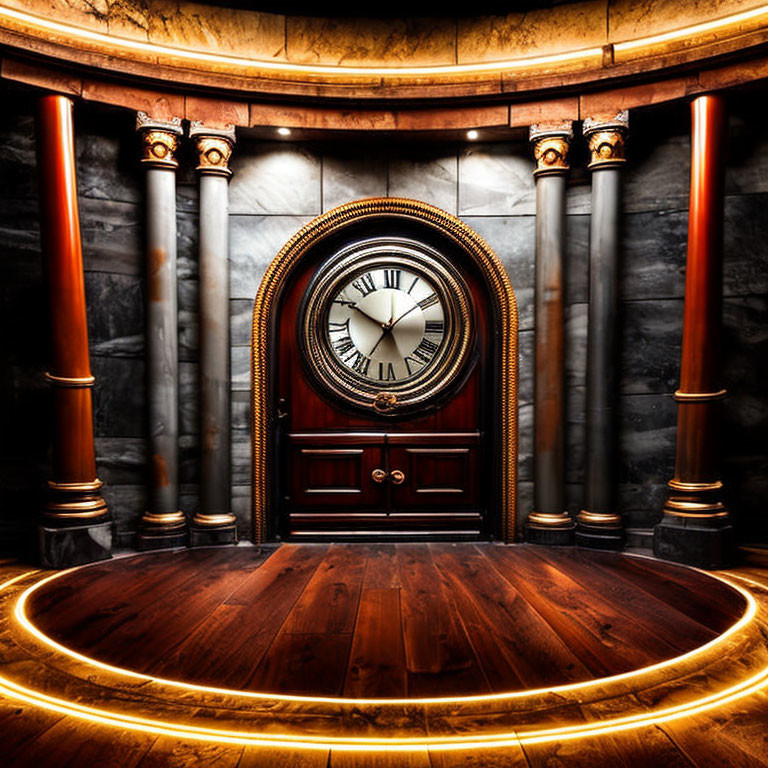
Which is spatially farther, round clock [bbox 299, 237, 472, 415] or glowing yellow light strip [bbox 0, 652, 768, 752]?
round clock [bbox 299, 237, 472, 415]

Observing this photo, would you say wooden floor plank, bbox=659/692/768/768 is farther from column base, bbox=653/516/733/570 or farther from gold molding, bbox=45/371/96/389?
gold molding, bbox=45/371/96/389

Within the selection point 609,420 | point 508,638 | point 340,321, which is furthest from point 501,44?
point 508,638

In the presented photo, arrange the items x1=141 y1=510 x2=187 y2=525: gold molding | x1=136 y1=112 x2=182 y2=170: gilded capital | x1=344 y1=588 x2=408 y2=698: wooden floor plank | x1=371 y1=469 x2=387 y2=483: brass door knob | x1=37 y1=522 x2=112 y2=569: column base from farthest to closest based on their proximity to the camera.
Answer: x1=371 y1=469 x2=387 y2=483: brass door knob → x1=141 y1=510 x2=187 y2=525: gold molding → x1=136 y1=112 x2=182 y2=170: gilded capital → x1=37 y1=522 x2=112 y2=569: column base → x1=344 y1=588 x2=408 y2=698: wooden floor plank

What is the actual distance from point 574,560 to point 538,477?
711mm

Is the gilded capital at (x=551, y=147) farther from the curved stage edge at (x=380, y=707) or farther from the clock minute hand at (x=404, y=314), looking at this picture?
the curved stage edge at (x=380, y=707)

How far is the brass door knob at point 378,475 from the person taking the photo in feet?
16.4

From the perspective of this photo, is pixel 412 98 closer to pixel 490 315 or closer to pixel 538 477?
pixel 490 315

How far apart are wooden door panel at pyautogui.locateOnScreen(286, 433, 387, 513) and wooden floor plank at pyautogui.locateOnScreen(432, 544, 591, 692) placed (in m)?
1.06

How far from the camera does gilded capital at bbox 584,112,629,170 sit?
4523mm

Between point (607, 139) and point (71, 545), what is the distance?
4.65 m

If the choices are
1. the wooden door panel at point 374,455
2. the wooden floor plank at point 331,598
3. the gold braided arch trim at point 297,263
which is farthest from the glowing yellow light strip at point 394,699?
the wooden door panel at point 374,455

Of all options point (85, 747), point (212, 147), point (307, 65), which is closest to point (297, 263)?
point (212, 147)

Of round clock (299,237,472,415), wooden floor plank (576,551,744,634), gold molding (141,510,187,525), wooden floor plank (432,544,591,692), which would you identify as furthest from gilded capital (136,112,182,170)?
wooden floor plank (576,551,744,634)

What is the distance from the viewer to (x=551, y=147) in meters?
4.68
